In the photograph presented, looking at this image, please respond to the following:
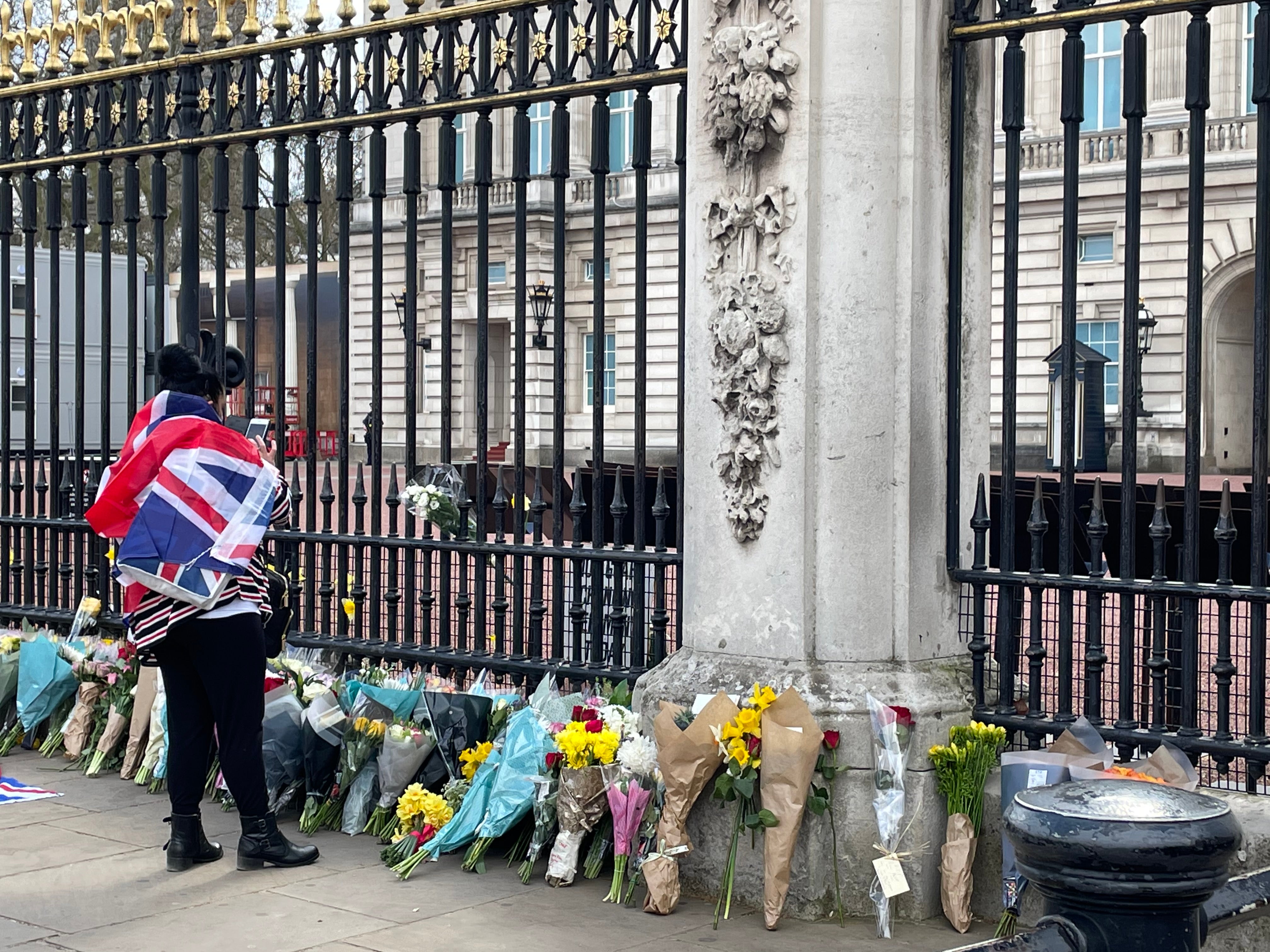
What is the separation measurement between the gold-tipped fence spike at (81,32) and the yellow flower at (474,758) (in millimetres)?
4225

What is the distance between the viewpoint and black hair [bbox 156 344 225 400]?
18.1ft

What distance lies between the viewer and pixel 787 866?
15.6 feet

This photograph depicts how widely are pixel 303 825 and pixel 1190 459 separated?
11.4 feet

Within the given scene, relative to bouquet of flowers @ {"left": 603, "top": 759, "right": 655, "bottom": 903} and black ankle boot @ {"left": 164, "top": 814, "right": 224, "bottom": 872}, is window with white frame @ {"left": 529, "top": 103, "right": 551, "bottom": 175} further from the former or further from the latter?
bouquet of flowers @ {"left": 603, "top": 759, "right": 655, "bottom": 903}

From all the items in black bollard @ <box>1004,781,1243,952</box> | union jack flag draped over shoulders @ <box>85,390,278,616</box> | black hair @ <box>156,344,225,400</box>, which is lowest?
black bollard @ <box>1004,781,1243,952</box>

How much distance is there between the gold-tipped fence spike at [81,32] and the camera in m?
7.70

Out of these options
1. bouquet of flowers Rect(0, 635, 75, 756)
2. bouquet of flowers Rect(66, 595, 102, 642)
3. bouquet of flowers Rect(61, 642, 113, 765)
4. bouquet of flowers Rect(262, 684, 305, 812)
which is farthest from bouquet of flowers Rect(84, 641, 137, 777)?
bouquet of flowers Rect(262, 684, 305, 812)

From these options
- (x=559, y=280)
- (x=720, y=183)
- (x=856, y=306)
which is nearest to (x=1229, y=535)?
(x=856, y=306)

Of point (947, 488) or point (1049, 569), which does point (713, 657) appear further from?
point (1049, 569)

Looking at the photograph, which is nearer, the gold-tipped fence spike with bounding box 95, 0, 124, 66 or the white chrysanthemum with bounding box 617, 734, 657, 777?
the white chrysanthemum with bounding box 617, 734, 657, 777

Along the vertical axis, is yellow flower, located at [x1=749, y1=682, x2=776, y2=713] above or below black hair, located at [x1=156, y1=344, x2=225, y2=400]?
below

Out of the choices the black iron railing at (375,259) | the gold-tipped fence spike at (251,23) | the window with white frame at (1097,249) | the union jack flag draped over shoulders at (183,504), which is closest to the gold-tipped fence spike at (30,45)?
the black iron railing at (375,259)

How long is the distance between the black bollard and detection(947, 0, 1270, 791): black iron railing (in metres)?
2.46

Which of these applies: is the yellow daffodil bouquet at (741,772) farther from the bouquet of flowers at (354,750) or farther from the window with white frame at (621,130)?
the window with white frame at (621,130)
